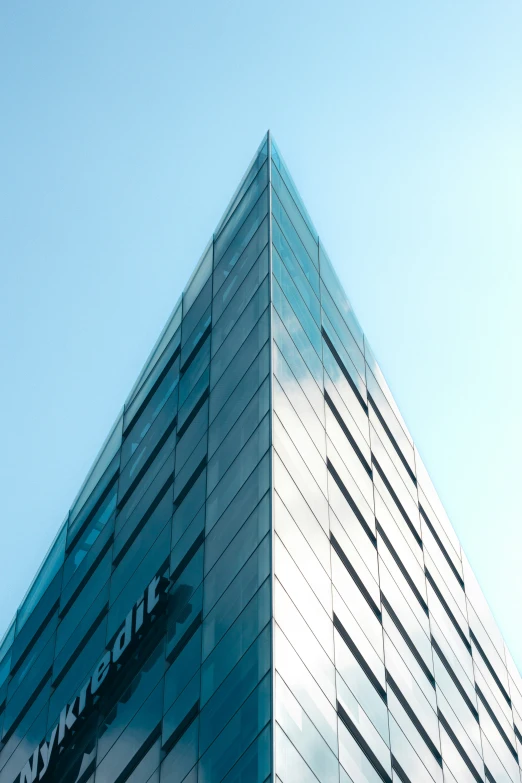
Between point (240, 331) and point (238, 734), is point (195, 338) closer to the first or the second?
point (240, 331)

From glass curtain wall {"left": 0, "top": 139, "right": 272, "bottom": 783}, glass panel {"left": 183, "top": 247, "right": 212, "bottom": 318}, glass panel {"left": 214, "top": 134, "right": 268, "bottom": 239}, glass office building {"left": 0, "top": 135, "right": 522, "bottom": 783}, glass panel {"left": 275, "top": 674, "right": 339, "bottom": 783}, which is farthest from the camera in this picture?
glass panel {"left": 183, "top": 247, "right": 212, "bottom": 318}

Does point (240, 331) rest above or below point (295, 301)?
below

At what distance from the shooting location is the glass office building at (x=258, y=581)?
99.3 feet

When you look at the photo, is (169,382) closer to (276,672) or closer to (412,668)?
(412,668)

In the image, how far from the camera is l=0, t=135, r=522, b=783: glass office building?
3028 centimetres

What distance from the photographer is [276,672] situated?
28.0 m

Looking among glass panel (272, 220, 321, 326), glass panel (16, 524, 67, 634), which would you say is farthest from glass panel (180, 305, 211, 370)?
glass panel (16, 524, 67, 634)

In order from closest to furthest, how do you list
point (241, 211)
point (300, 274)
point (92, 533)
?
point (300, 274) < point (241, 211) < point (92, 533)

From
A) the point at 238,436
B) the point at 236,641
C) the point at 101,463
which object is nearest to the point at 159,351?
the point at 101,463

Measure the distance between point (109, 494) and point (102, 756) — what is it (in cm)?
1316

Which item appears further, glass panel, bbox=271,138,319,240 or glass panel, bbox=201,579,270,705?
glass panel, bbox=271,138,319,240

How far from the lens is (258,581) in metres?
30.2

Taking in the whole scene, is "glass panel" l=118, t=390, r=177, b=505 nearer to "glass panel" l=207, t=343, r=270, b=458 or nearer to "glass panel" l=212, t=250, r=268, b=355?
"glass panel" l=212, t=250, r=268, b=355

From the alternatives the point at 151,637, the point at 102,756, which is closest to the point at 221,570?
the point at 151,637
